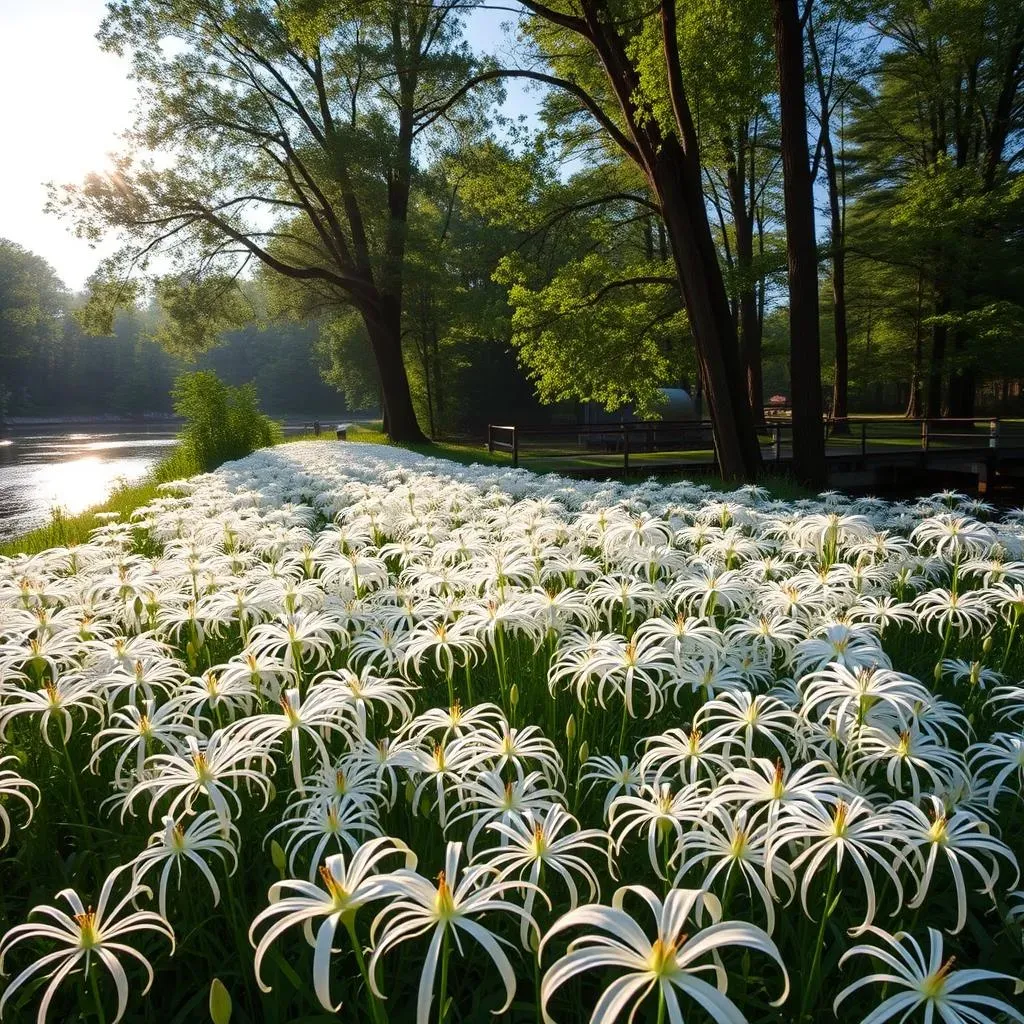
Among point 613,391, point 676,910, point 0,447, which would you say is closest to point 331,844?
point 676,910

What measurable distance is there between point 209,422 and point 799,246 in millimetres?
13802

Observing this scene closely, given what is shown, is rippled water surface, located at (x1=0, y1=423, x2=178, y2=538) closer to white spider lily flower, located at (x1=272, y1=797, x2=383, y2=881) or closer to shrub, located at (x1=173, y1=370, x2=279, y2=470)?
shrub, located at (x1=173, y1=370, x2=279, y2=470)

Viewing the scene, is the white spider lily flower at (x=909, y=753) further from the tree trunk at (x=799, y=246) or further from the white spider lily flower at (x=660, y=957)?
the tree trunk at (x=799, y=246)

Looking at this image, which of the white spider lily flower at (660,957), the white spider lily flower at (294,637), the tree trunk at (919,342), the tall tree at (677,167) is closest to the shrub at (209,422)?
the tall tree at (677,167)

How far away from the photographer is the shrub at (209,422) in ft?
55.8

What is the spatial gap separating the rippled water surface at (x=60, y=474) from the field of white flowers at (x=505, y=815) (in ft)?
31.9

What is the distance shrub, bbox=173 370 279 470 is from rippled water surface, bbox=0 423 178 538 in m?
2.00

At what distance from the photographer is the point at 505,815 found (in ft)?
5.29

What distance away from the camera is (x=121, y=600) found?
3.66 metres

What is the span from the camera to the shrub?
17016mm

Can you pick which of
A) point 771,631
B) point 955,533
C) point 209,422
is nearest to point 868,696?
point 771,631

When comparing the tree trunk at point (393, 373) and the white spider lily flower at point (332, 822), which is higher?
the tree trunk at point (393, 373)

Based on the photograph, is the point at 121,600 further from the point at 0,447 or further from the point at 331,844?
the point at 0,447

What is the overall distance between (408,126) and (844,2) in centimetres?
1744
